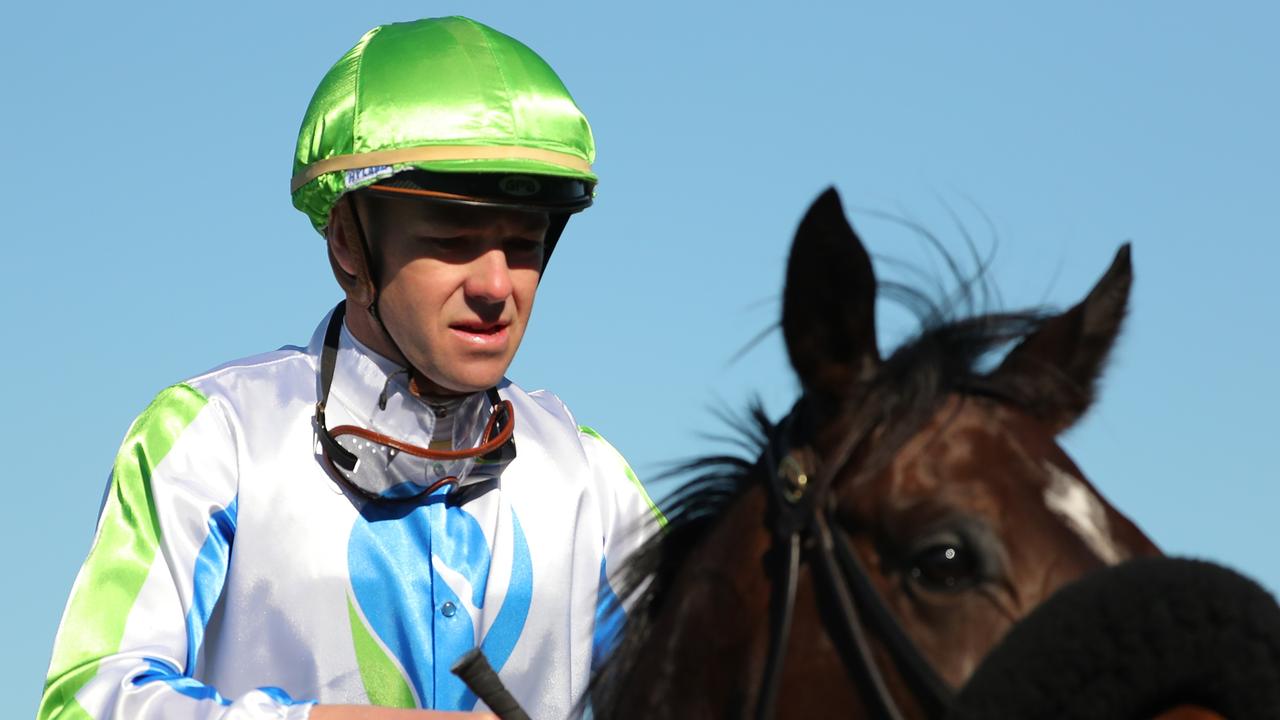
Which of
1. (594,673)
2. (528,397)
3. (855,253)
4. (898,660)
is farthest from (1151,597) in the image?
(528,397)

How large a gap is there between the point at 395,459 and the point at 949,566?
1.79 meters

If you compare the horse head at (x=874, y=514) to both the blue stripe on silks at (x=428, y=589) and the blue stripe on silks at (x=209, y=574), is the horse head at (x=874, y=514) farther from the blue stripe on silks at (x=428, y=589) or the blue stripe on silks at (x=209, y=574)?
the blue stripe on silks at (x=209, y=574)

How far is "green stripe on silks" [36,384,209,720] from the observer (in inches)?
133

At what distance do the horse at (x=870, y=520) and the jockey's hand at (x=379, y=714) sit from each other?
9.5 inches

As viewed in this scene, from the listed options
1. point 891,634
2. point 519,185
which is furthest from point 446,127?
point 891,634

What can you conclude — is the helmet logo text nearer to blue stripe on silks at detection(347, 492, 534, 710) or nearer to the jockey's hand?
blue stripe on silks at detection(347, 492, 534, 710)

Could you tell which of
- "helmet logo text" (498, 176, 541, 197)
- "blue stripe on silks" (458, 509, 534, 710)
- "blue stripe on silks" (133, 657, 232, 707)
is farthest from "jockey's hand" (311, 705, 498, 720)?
"helmet logo text" (498, 176, 541, 197)

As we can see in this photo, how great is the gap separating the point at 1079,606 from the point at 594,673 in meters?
1.07

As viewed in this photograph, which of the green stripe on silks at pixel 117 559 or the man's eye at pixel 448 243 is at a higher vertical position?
the man's eye at pixel 448 243

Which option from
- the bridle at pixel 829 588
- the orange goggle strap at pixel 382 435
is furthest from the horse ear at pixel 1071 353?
the orange goggle strap at pixel 382 435

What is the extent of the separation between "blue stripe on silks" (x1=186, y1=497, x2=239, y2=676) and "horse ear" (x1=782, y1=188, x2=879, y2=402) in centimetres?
157

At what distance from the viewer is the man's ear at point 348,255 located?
3900 mm

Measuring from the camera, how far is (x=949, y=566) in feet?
7.95

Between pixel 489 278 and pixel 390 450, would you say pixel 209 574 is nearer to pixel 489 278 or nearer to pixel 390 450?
pixel 390 450
